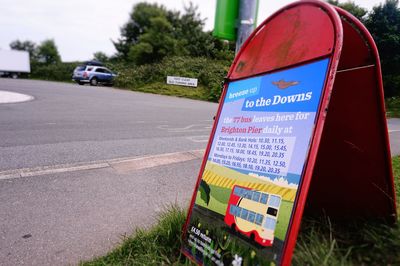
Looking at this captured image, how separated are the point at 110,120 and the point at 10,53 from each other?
35.1 metres

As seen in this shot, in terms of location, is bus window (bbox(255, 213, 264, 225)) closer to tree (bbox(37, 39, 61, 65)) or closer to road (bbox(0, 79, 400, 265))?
road (bbox(0, 79, 400, 265))

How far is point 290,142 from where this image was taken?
1802 mm

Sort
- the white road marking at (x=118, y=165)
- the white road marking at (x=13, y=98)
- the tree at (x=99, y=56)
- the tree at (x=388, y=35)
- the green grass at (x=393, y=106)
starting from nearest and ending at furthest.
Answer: the white road marking at (x=118, y=165)
the white road marking at (x=13, y=98)
the green grass at (x=393, y=106)
the tree at (x=388, y=35)
the tree at (x=99, y=56)

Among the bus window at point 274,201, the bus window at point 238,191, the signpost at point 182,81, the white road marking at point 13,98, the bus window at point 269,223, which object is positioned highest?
the signpost at point 182,81

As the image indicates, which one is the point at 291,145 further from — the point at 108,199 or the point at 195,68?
the point at 195,68

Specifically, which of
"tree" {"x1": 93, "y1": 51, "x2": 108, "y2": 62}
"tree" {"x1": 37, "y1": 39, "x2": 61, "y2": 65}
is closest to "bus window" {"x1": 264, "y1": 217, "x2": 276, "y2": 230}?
"tree" {"x1": 93, "y1": 51, "x2": 108, "y2": 62}

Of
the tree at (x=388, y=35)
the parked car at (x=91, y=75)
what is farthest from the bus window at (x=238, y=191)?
the parked car at (x=91, y=75)

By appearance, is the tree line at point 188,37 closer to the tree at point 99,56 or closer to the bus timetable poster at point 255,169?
the tree at point 99,56

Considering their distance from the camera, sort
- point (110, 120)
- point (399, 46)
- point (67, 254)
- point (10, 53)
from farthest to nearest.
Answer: point (10, 53)
point (399, 46)
point (110, 120)
point (67, 254)

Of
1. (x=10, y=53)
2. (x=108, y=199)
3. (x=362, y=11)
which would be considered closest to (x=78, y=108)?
(x=108, y=199)

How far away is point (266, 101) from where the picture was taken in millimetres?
2098

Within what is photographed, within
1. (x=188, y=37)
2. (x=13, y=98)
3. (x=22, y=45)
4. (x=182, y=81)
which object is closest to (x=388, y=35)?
(x=182, y=81)

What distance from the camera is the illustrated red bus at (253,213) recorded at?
173 cm

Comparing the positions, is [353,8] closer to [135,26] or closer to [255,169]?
[135,26]
